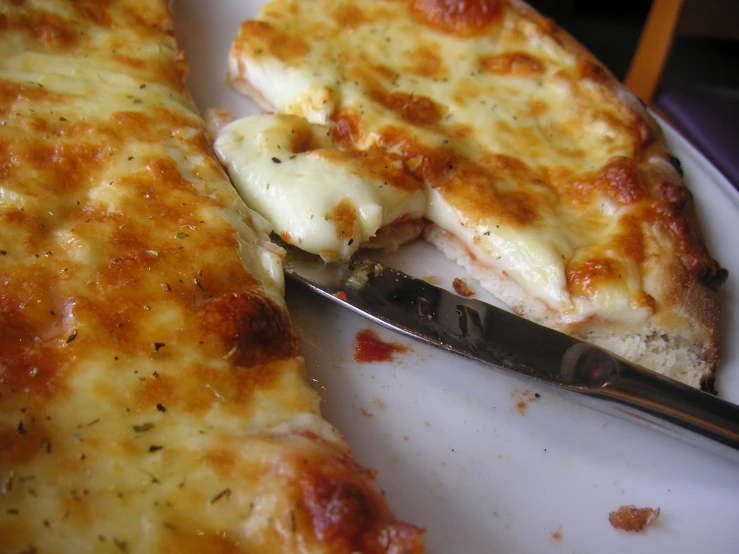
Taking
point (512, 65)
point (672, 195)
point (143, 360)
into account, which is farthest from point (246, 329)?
point (512, 65)

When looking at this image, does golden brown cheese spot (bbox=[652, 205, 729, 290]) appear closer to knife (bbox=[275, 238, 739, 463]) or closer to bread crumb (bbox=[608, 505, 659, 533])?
knife (bbox=[275, 238, 739, 463])

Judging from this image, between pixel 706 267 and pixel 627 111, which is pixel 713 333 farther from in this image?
pixel 627 111

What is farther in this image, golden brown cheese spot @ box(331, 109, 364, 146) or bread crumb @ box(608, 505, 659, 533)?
golden brown cheese spot @ box(331, 109, 364, 146)

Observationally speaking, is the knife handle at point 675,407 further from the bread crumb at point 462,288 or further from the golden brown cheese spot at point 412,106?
the golden brown cheese spot at point 412,106

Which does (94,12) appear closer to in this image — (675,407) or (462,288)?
(462,288)

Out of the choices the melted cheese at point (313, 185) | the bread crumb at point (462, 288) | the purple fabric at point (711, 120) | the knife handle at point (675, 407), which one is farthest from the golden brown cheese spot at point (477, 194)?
the purple fabric at point (711, 120)

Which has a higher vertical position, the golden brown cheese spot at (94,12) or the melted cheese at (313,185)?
the golden brown cheese spot at (94,12)

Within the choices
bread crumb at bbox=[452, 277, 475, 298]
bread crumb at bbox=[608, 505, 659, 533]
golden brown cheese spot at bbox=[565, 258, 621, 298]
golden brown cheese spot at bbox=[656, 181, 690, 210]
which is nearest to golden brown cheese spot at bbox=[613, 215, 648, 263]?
golden brown cheese spot at bbox=[565, 258, 621, 298]
